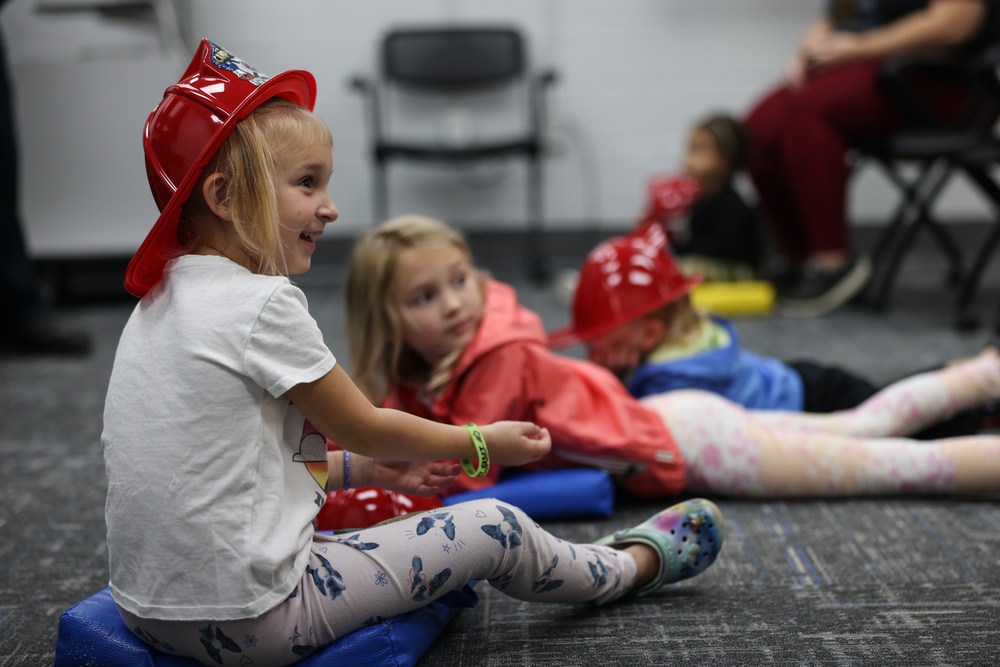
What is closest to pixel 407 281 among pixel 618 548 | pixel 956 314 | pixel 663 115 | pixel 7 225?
pixel 618 548

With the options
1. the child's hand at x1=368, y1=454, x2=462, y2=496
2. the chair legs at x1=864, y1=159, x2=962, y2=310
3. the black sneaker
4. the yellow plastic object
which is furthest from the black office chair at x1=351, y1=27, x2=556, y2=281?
the child's hand at x1=368, y1=454, x2=462, y2=496

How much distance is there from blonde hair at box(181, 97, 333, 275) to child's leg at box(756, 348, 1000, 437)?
91cm

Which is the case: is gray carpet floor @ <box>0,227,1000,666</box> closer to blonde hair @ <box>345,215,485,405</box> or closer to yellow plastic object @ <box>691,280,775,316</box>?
blonde hair @ <box>345,215,485,405</box>

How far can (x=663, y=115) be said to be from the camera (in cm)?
391

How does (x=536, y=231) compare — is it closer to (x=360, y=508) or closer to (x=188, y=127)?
(x=360, y=508)

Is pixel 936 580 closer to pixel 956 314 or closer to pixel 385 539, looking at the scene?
pixel 385 539

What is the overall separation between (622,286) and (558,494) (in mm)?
440

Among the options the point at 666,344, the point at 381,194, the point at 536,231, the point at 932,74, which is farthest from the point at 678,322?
the point at 381,194

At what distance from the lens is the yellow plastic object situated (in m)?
2.91

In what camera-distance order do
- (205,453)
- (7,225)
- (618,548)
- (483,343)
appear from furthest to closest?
(7,225) → (483,343) → (618,548) → (205,453)

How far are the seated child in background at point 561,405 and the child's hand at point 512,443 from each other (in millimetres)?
354

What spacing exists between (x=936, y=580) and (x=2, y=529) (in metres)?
1.28

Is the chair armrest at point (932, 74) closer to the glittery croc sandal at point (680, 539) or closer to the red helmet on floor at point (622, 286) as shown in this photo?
the red helmet on floor at point (622, 286)

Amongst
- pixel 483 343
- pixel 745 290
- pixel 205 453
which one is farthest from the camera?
pixel 745 290
